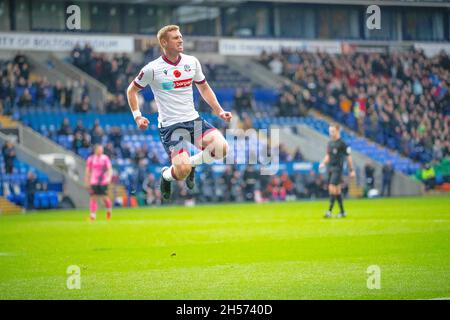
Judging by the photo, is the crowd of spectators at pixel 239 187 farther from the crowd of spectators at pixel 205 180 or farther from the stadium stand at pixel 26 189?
the stadium stand at pixel 26 189

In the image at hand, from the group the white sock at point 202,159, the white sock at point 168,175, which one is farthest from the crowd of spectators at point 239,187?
the white sock at point 202,159

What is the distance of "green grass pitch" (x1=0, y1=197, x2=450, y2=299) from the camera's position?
1254 cm

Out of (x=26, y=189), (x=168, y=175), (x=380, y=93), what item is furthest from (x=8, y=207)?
(x=168, y=175)

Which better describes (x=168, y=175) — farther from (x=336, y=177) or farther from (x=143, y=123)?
(x=336, y=177)

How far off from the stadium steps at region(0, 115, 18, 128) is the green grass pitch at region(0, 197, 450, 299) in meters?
13.9

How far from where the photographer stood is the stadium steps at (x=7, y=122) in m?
41.2

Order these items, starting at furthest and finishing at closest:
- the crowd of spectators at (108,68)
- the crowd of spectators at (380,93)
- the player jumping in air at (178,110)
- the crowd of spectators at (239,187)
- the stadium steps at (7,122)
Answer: the crowd of spectators at (108,68)
the crowd of spectators at (380,93)
the stadium steps at (7,122)
the crowd of spectators at (239,187)
the player jumping in air at (178,110)

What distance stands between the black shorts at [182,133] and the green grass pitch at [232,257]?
201cm

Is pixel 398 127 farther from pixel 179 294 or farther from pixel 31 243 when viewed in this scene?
pixel 179 294

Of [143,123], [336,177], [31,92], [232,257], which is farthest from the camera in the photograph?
[31,92]

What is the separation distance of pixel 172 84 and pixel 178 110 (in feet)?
1.48

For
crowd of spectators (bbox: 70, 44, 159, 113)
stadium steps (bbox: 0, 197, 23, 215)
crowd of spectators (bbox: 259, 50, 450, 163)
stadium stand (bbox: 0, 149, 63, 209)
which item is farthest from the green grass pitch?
crowd of spectators (bbox: 70, 44, 159, 113)

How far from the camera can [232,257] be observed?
55.0 feet

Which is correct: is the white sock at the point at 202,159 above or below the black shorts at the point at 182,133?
below
